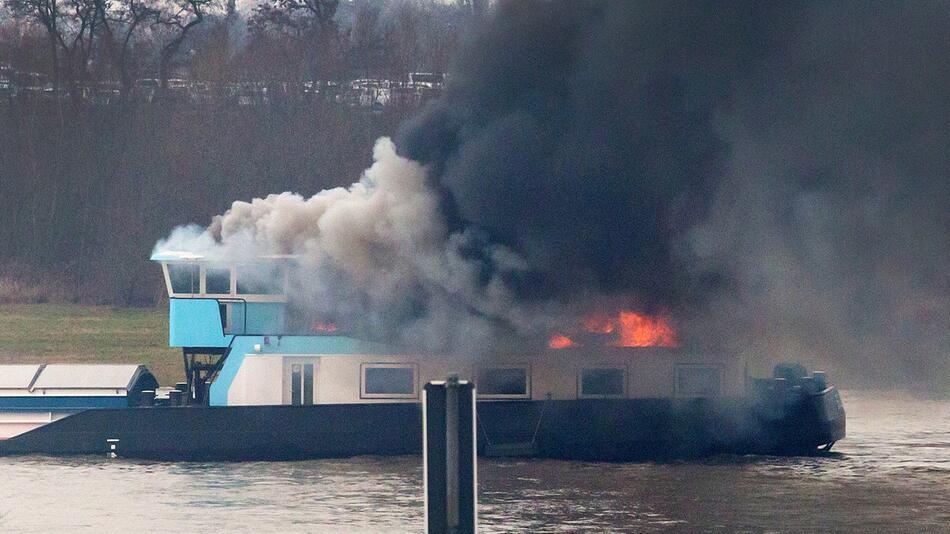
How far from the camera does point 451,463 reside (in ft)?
63.2

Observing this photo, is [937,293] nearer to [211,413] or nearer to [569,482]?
[569,482]

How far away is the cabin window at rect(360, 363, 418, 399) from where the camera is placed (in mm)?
33375

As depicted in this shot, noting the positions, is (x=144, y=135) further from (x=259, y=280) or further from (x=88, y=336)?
(x=259, y=280)

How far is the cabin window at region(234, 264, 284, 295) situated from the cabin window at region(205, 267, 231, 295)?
18 cm

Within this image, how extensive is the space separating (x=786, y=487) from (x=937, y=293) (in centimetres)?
539

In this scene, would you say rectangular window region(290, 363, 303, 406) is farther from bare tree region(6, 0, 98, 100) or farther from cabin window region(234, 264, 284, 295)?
bare tree region(6, 0, 98, 100)

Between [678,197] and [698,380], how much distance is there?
3293 mm

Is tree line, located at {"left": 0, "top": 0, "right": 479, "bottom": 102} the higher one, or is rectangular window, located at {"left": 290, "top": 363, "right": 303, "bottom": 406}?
tree line, located at {"left": 0, "top": 0, "right": 479, "bottom": 102}

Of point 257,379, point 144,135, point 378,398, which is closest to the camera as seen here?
point 257,379

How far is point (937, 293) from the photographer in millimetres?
33688

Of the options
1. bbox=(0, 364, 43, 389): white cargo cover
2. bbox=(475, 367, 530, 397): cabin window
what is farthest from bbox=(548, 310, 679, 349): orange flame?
bbox=(0, 364, 43, 389): white cargo cover

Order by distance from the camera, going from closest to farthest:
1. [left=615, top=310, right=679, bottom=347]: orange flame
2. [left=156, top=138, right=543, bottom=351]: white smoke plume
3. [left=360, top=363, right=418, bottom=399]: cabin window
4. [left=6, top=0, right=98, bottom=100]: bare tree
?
[left=156, top=138, right=543, bottom=351]: white smoke plume, [left=360, top=363, right=418, bottom=399]: cabin window, [left=615, top=310, right=679, bottom=347]: orange flame, [left=6, top=0, right=98, bottom=100]: bare tree

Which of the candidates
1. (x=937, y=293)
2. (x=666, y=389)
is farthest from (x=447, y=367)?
(x=937, y=293)

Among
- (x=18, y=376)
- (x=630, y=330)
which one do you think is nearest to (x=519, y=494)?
(x=630, y=330)
